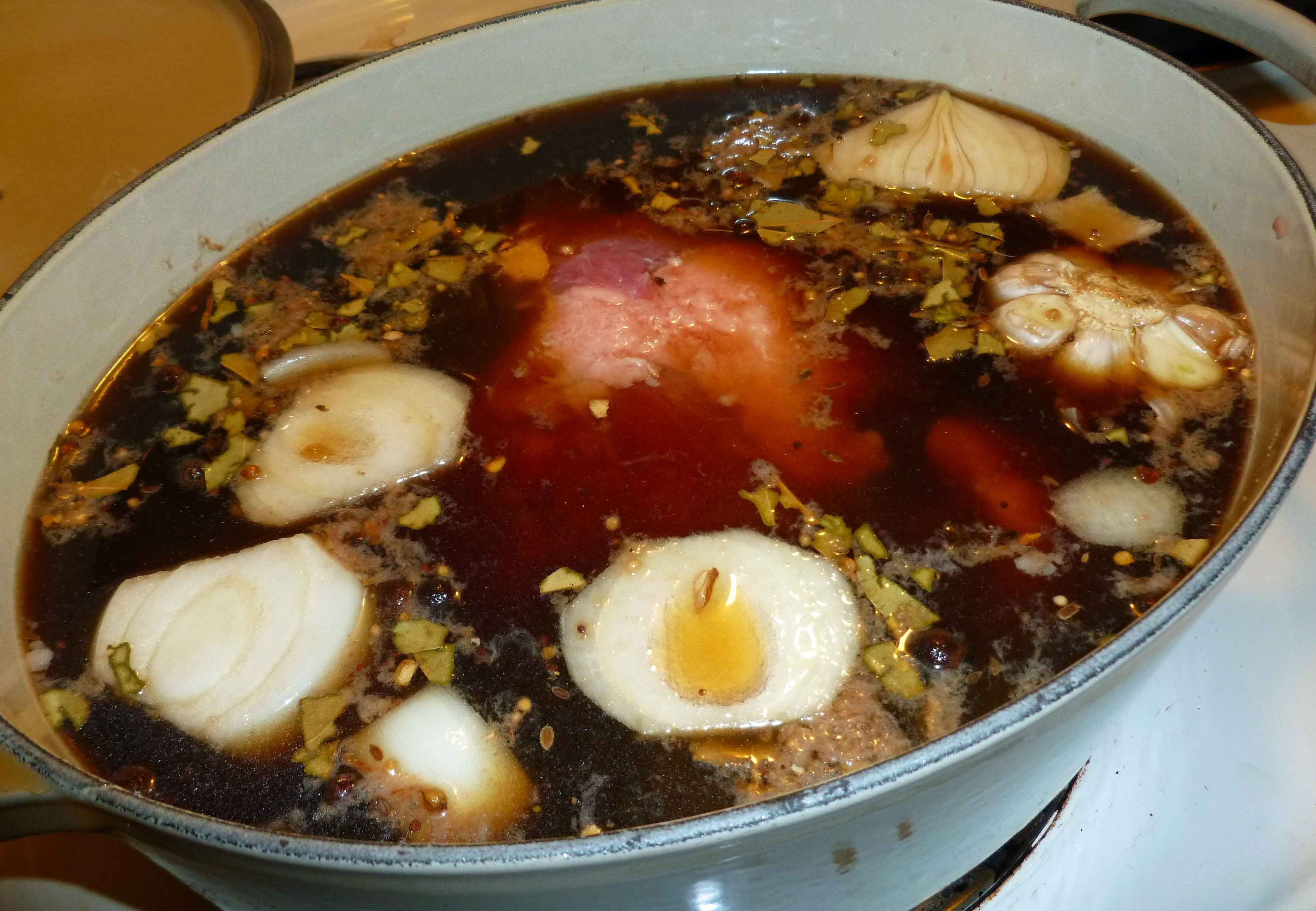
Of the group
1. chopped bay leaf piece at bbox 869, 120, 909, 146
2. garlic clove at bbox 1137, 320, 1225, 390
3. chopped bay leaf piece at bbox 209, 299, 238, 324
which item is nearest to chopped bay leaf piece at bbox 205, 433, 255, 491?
chopped bay leaf piece at bbox 209, 299, 238, 324

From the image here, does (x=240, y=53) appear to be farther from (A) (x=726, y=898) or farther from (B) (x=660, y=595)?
(A) (x=726, y=898)

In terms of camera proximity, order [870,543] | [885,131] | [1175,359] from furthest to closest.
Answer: [885,131] < [1175,359] < [870,543]

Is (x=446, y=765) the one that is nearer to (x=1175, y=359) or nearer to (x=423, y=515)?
(x=423, y=515)

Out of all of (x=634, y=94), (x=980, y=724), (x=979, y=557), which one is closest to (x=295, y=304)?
(x=634, y=94)

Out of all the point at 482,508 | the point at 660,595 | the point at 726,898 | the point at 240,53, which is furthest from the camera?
the point at 240,53

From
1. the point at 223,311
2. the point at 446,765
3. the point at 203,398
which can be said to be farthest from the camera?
the point at 223,311

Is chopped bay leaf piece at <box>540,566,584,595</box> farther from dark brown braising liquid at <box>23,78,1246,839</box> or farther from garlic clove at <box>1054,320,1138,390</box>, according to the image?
garlic clove at <box>1054,320,1138,390</box>

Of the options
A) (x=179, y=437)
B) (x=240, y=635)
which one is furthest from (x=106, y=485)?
(x=240, y=635)
